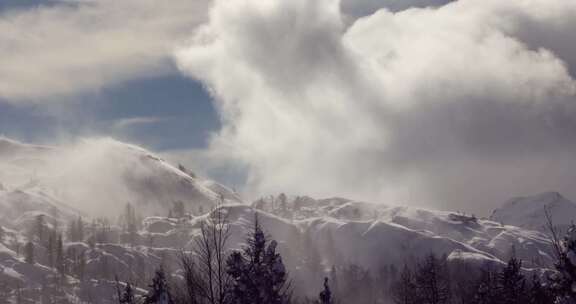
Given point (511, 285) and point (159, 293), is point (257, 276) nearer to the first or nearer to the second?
point (159, 293)

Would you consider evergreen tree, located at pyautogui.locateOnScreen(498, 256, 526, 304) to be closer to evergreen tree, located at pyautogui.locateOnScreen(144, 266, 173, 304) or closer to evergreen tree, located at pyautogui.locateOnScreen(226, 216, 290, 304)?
evergreen tree, located at pyautogui.locateOnScreen(226, 216, 290, 304)

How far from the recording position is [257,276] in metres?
47.4

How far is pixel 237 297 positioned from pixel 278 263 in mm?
4316

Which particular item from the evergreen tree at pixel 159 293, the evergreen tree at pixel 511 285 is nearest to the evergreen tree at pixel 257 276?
the evergreen tree at pixel 159 293

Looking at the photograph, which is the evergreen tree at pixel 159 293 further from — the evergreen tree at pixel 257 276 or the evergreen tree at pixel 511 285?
the evergreen tree at pixel 511 285

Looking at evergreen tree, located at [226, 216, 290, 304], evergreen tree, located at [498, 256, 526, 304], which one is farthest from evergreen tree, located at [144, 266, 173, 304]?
evergreen tree, located at [498, 256, 526, 304]

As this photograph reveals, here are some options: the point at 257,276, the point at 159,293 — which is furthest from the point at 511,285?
the point at 159,293

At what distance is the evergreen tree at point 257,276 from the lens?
153 ft

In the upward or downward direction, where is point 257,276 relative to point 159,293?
upward

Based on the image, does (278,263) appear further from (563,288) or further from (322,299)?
(563,288)

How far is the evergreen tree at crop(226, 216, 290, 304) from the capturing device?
46.5m

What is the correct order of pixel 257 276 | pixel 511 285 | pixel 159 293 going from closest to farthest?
1. pixel 159 293
2. pixel 257 276
3. pixel 511 285

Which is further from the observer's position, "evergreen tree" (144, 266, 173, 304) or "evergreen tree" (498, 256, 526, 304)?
"evergreen tree" (498, 256, 526, 304)

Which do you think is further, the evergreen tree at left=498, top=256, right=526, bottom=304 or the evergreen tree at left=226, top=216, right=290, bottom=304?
the evergreen tree at left=498, top=256, right=526, bottom=304
